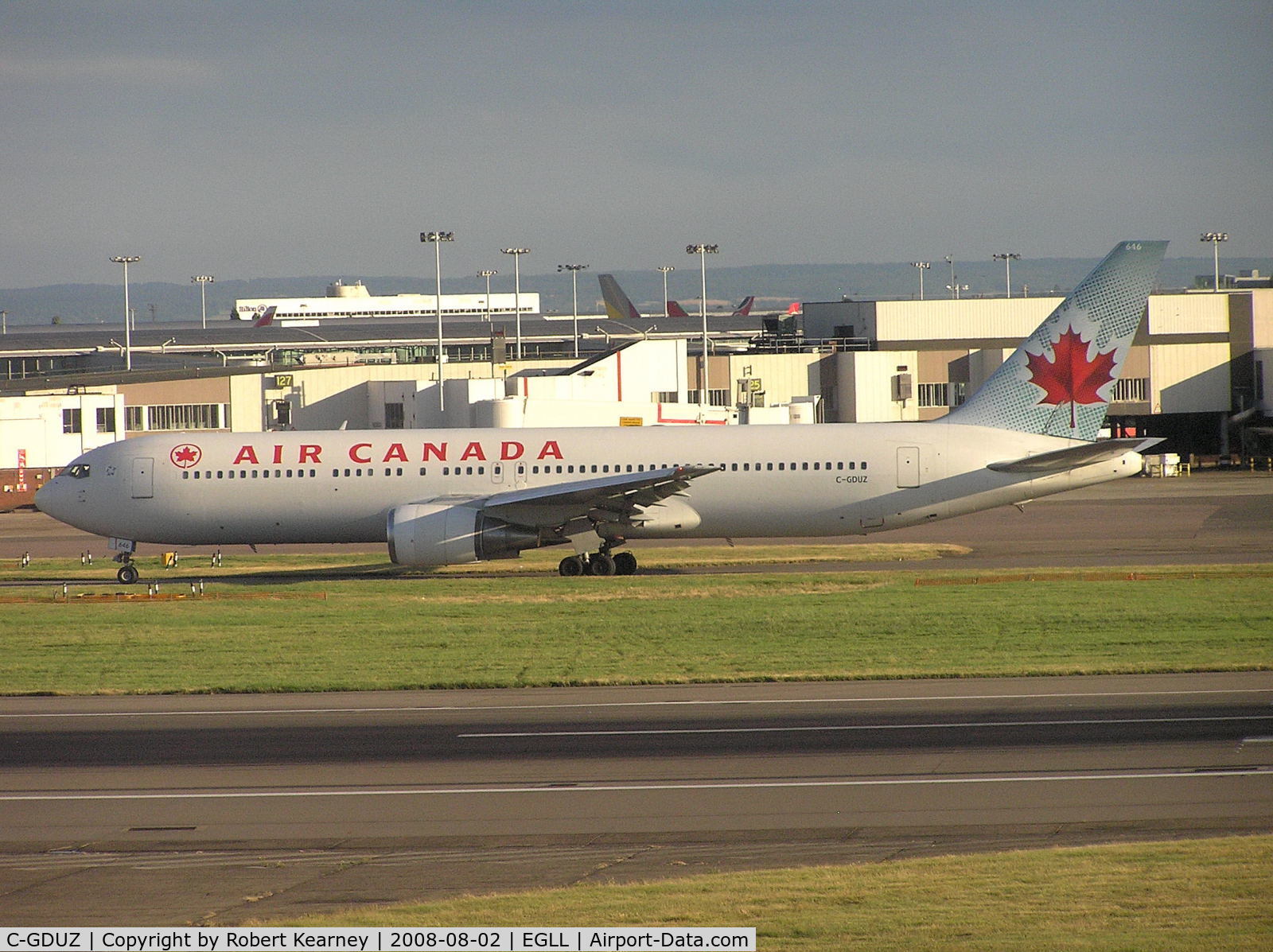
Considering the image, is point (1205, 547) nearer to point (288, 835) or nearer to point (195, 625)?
point (195, 625)

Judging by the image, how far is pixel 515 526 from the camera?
124ft

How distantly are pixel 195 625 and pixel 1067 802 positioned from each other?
69.1 feet

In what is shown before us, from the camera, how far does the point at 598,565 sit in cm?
3916

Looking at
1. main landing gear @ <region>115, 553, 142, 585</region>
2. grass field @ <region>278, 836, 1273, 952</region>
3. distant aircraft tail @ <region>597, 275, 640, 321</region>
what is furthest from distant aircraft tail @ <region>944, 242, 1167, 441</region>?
distant aircraft tail @ <region>597, 275, 640, 321</region>

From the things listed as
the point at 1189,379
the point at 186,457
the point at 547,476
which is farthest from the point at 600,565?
the point at 1189,379

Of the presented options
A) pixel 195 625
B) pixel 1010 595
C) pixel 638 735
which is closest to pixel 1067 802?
pixel 638 735

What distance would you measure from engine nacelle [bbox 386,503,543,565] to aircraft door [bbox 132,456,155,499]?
26.3 feet

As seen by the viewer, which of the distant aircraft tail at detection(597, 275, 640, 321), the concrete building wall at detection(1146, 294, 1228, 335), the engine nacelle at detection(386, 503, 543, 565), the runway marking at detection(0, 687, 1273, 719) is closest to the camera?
the runway marking at detection(0, 687, 1273, 719)

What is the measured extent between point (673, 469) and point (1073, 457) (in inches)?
428

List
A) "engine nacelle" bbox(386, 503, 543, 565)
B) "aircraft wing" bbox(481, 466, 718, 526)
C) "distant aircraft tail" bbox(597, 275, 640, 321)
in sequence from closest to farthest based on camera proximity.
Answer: "aircraft wing" bbox(481, 466, 718, 526), "engine nacelle" bbox(386, 503, 543, 565), "distant aircraft tail" bbox(597, 275, 640, 321)

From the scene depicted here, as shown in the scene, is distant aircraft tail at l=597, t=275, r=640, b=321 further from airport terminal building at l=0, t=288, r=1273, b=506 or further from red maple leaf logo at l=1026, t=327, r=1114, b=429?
red maple leaf logo at l=1026, t=327, r=1114, b=429

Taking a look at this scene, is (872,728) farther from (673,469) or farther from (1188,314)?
(1188,314)

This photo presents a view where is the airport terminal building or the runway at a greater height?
the airport terminal building

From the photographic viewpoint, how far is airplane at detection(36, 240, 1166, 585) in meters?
38.8
